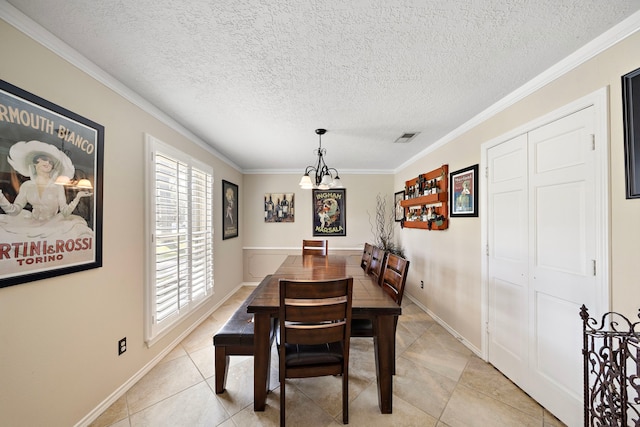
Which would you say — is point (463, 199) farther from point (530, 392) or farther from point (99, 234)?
point (99, 234)

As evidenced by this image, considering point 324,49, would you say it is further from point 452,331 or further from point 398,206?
point 398,206

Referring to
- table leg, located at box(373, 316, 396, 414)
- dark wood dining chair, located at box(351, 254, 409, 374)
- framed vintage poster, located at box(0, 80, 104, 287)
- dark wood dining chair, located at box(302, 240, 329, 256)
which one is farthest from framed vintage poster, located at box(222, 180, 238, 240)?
table leg, located at box(373, 316, 396, 414)

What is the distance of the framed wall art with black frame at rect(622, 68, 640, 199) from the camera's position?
1.20 metres

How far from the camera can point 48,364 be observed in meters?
1.35

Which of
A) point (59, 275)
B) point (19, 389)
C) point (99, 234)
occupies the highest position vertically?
point (99, 234)

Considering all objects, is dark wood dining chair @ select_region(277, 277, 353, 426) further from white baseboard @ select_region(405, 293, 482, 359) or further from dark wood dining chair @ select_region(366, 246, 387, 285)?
white baseboard @ select_region(405, 293, 482, 359)

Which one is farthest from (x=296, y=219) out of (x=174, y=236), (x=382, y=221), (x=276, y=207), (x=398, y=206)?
(x=174, y=236)

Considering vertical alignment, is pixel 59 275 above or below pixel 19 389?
above

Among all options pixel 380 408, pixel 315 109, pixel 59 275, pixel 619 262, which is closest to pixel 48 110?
pixel 59 275

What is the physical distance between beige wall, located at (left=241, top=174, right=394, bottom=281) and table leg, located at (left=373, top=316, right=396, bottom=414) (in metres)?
3.28

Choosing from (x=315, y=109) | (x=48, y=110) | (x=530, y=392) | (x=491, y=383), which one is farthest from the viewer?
(x=315, y=109)

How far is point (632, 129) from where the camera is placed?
122cm

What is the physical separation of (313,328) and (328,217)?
3.52 m

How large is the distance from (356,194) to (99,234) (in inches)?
160
